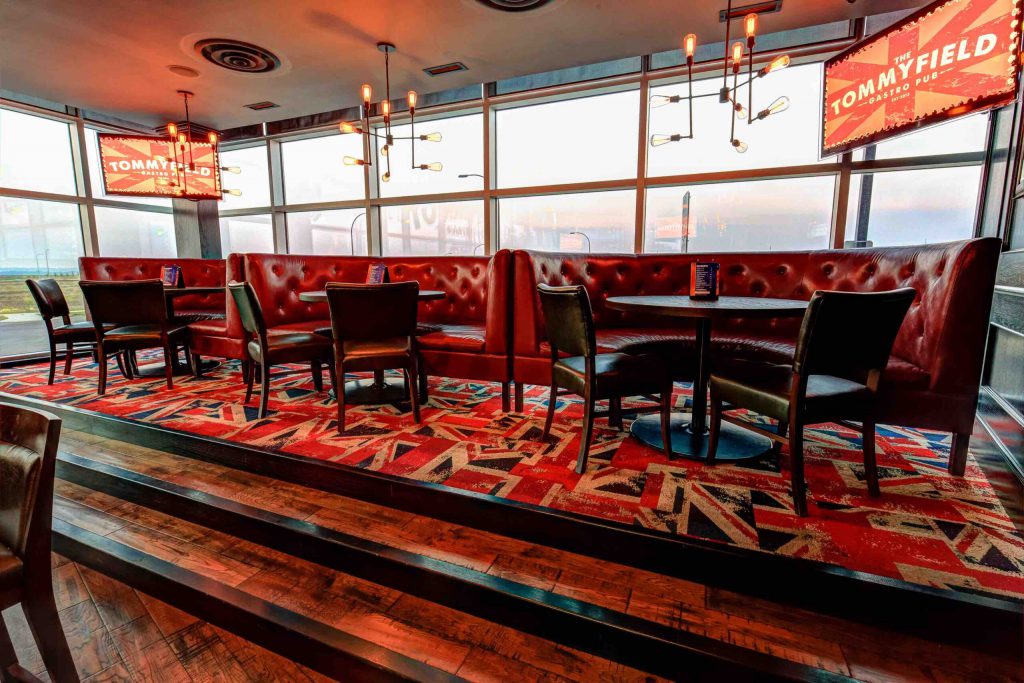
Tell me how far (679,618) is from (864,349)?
120 cm

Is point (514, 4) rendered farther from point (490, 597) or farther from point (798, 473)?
point (490, 597)

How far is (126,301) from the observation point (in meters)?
3.27

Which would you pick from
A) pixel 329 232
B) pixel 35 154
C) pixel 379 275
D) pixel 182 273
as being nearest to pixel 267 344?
pixel 379 275

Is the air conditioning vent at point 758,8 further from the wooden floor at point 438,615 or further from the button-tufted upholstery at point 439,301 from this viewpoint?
the wooden floor at point 438,615

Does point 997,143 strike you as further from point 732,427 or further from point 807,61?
point 732,427

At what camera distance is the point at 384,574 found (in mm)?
1483

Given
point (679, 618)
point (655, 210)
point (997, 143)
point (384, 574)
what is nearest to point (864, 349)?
point (679, 618)

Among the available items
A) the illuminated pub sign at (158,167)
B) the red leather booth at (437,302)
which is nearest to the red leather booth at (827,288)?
the red leather booth at (437,302)

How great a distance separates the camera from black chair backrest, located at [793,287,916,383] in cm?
153

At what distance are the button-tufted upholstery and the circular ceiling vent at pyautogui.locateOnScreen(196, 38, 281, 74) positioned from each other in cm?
210

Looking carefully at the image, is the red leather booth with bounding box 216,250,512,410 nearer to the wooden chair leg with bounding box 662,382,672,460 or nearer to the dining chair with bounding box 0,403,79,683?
the wooden chair leg with bounding box 662,382,672,460

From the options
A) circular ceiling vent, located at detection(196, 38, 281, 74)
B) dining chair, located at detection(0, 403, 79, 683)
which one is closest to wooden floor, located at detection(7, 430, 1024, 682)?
dining chair, located at detection(0, 403, 79, 683)

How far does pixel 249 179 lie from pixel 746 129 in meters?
6.70

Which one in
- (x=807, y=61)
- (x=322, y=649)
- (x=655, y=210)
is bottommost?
(x=322, y=649)
